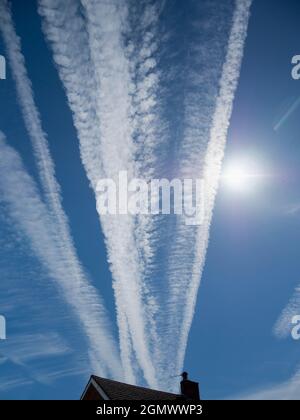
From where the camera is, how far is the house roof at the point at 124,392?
18.1 metres

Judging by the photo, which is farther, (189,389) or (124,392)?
(189,389)

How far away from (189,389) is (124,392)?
469 cm

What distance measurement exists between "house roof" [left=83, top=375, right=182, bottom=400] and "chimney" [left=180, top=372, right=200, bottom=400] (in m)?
0.67

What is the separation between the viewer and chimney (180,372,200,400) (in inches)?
813

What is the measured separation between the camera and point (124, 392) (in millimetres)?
19031

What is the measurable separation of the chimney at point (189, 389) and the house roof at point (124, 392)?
67 cm

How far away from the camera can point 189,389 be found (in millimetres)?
20938
